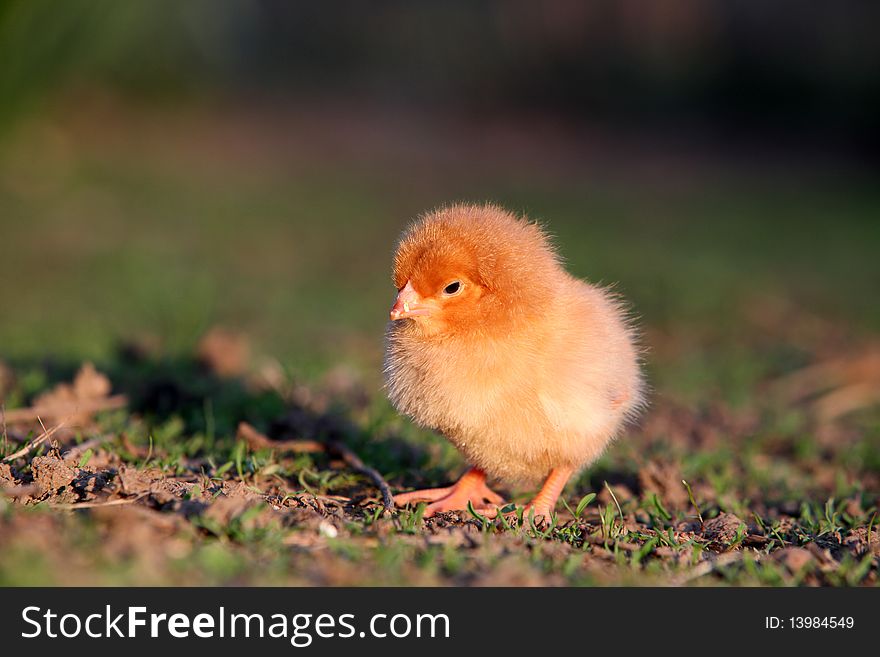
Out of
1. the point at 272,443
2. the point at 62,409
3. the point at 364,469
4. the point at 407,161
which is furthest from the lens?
the point at 407,161

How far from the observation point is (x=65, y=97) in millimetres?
17266

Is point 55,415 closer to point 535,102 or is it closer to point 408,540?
point 408,540

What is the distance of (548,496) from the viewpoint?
4.36 m

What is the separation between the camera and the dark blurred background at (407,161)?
9.52 meters

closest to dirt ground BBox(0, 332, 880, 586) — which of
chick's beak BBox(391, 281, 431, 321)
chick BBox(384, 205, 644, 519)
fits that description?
chick BBox(384, 205, 644, 519)

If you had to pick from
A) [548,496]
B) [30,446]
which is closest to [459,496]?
[548,496]

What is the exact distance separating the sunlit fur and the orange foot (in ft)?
0.70

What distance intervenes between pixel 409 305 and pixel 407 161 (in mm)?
16177

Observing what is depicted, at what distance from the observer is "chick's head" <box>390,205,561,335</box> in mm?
4133

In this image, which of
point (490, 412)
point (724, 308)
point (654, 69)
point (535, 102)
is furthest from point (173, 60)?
point (490, 412)

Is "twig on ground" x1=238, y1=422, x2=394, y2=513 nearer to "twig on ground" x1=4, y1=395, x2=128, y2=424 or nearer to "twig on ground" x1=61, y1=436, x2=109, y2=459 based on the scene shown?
"twig on ground" x1=61, y1=436, x2=109, y2=459
